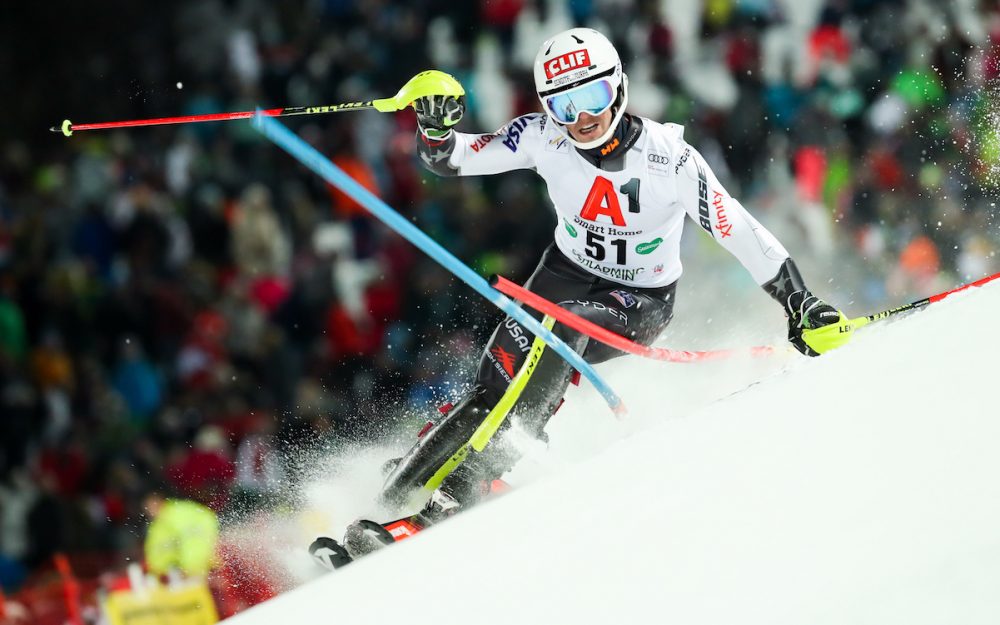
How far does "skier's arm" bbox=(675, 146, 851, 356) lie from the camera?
4.39 metres

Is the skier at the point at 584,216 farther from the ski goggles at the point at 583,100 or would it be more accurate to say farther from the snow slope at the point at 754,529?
the snow slope at the point at 754,529

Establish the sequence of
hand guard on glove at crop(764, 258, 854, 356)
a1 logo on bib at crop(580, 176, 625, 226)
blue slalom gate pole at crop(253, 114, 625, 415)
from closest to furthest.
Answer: blue slalom gate pole at crop(253, 114, 625, 415) → hand guard on glove at crop(764, 258, 854, 356) → a1 logo on bib at crop(580, 176, 625, 226)

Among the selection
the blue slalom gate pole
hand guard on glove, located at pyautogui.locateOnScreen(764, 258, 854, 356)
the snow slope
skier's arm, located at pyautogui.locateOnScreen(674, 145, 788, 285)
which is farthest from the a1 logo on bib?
the snow slope

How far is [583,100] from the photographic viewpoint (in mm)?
4281

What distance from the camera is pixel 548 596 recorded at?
110 inches

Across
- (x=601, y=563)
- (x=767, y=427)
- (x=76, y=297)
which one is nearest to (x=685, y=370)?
(x=767, y=427)

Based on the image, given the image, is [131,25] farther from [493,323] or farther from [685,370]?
[685,370]

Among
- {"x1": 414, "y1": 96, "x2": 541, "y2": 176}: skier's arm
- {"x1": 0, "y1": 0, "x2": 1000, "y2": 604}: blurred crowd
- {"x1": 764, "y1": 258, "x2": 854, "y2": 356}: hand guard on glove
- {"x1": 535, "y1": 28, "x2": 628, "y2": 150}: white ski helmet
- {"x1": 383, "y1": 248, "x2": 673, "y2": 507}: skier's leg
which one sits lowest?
{"x1": 764, "y1": 258, "x2": 854, "y2": 356}: hand guard on glove

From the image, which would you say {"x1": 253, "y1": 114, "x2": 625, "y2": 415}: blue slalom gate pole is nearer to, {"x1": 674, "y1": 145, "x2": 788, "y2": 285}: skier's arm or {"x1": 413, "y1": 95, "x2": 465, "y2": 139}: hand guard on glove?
{"x1": 413, "y1": 95, "x2": 465, "y2": 139}: hand guard on glove

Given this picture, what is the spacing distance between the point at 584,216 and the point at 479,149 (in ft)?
1.68

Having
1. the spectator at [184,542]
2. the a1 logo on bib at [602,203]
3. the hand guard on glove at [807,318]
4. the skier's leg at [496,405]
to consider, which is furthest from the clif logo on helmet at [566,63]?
the spectator at [184,542]

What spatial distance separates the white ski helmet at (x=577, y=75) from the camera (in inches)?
167

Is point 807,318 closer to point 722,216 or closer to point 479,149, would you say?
point 722,216

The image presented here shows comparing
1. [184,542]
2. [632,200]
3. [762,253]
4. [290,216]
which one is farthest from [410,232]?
[290,216]
